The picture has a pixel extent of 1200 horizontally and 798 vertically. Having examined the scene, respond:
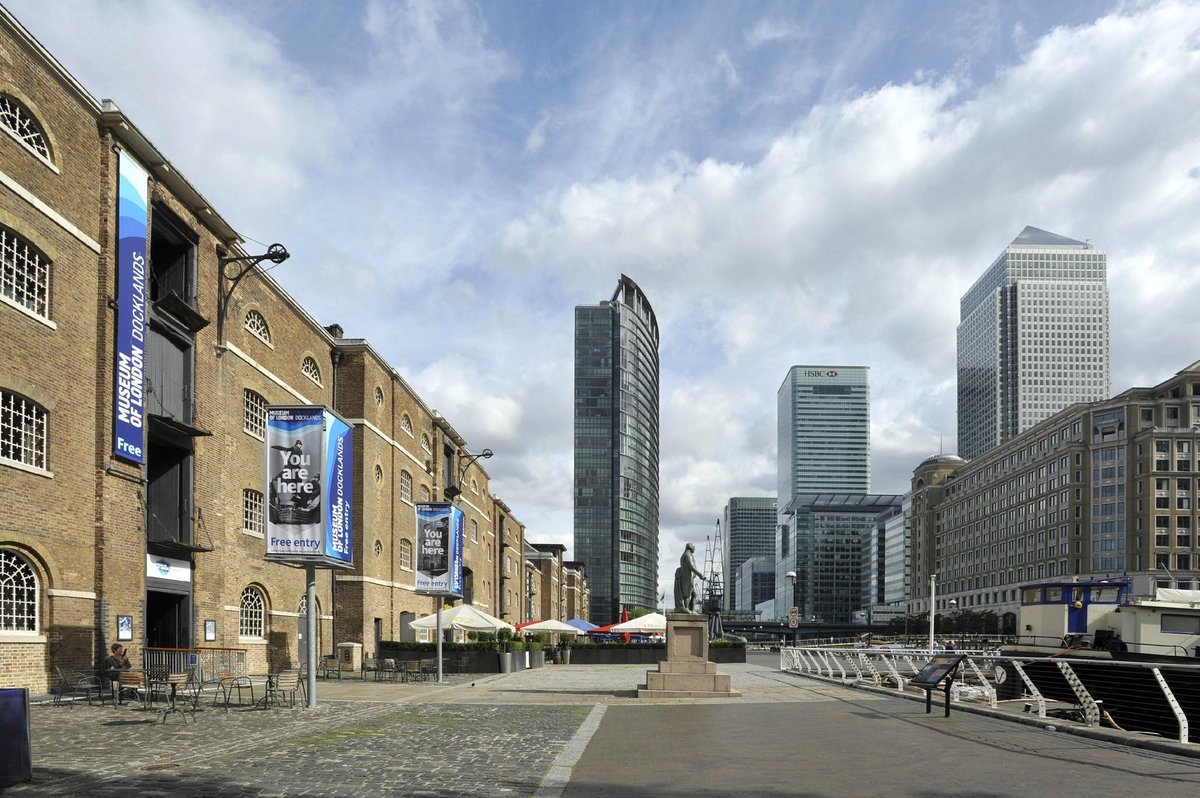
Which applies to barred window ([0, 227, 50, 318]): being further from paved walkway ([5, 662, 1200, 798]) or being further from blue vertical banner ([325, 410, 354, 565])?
paved walkway ([5, 662, 1200, 798])

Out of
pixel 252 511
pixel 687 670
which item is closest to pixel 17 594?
pixel 252 511

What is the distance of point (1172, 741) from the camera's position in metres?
14.7

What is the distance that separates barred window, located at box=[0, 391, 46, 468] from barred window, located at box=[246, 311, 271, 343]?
12.3 meters

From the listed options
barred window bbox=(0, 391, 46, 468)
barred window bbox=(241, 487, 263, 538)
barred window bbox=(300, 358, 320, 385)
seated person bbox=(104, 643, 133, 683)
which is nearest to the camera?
barred window bbox=(0, 391, 46, 468)

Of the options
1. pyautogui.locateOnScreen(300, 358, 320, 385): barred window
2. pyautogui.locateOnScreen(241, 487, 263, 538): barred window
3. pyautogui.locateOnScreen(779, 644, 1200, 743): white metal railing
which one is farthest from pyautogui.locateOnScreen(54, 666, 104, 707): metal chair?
pyautogui.locateOnScreen(300, 358, 320, 385): barred window

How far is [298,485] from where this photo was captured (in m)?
23.0

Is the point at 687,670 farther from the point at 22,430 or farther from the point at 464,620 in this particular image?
the point at 22,430

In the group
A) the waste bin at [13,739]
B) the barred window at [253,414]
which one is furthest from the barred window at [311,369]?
the waste bin at [13,739]

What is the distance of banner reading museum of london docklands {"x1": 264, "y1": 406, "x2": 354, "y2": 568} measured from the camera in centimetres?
2281

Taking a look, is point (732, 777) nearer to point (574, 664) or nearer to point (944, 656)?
point (944, 656)

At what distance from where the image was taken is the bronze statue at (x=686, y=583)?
98.1 feet

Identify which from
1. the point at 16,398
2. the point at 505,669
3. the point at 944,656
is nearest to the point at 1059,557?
the point at 505,669

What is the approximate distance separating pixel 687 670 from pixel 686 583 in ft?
12.9

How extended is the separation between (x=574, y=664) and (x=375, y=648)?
1533 cm
